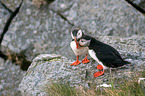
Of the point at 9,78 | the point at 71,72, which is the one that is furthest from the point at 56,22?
the point at 71,72

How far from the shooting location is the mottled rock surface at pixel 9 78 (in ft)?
15.0

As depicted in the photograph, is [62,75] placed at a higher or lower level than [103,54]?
lower

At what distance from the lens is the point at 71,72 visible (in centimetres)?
264

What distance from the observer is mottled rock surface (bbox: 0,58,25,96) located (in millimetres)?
4566

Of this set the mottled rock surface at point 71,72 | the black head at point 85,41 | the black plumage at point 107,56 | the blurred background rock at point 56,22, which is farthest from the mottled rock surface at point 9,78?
the black plumage at point 107,56

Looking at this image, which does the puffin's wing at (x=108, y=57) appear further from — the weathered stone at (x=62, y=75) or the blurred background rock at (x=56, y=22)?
the blurred background rock at (x=56, y=22)

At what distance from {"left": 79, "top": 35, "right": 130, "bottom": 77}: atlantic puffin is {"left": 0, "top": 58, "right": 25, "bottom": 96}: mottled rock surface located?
277cm

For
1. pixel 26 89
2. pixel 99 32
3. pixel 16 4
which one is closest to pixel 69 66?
pixel 26 89

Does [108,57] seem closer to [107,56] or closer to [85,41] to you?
[107,56]

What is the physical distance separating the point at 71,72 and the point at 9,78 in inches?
101

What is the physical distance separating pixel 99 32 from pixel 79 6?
82cm

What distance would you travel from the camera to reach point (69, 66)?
277 centimetres

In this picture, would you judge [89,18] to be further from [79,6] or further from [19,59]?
[19,59]

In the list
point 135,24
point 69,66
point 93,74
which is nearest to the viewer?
point 93,74
